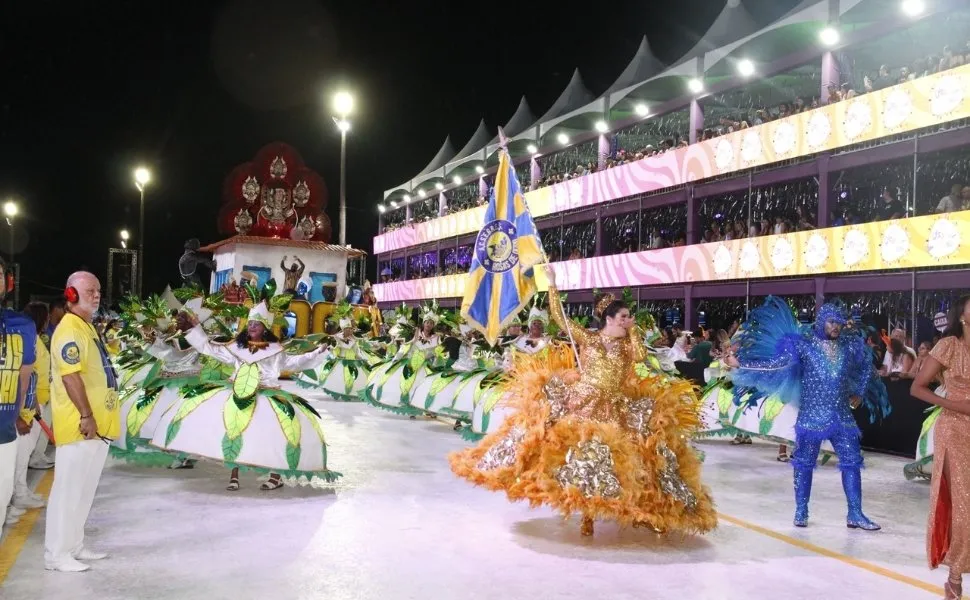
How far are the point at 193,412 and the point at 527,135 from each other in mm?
28542

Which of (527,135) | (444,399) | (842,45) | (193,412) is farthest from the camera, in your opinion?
(527,135)

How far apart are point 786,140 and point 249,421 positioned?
1732cm

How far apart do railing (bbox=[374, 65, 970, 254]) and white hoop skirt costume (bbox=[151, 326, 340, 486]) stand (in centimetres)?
1436

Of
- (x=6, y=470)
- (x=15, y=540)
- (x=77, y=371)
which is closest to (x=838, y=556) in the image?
(x=77, y=371)

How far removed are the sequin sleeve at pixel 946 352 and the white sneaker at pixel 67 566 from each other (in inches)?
202

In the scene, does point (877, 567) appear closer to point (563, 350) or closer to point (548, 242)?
point (563, 350)

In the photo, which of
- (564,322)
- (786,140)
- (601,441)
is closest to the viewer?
(601,441)

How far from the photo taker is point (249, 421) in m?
7.77

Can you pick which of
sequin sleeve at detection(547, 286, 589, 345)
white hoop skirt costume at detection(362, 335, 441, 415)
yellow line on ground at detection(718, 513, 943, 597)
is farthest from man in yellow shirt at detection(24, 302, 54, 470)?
white hoop skirt costume at detection(362, 335, 441, 415)

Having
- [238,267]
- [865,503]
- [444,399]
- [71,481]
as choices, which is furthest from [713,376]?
[238,267]

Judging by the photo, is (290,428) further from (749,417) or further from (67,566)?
(749,417)

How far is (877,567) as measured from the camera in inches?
229

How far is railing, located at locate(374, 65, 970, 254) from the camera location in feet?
56.3

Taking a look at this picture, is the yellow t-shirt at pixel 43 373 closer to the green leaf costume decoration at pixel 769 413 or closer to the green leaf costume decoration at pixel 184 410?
the green leaf costume decoration at pixel 184 410
